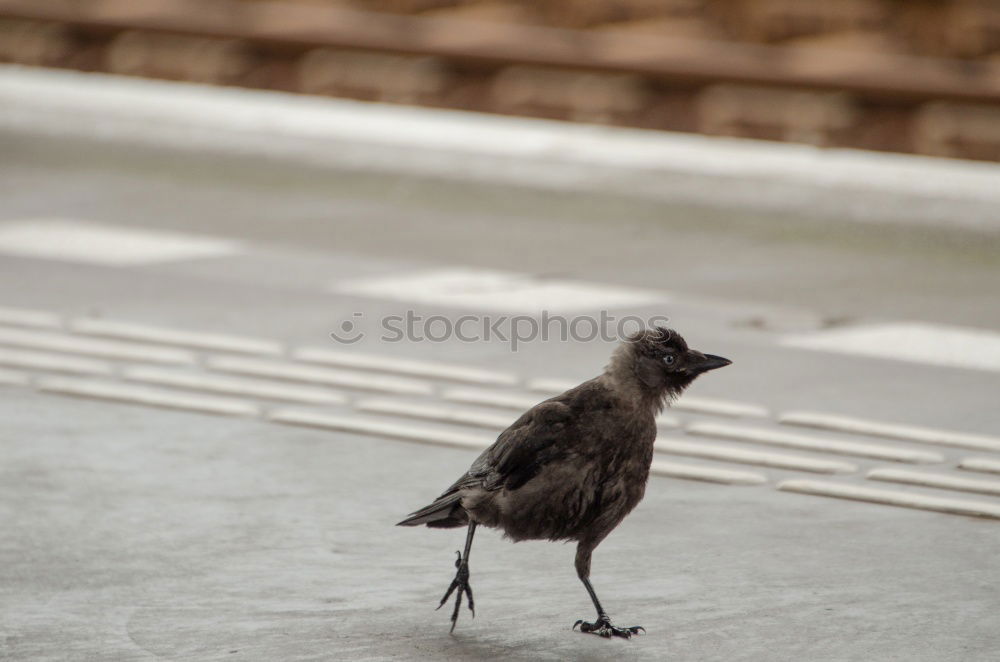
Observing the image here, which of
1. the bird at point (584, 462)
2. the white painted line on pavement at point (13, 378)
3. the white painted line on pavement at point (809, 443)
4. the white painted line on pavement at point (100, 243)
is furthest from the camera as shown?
the white painted line on pavement at point (100, 243)

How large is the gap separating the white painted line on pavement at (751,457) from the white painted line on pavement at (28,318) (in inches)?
112

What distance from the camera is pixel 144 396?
20.5 ft

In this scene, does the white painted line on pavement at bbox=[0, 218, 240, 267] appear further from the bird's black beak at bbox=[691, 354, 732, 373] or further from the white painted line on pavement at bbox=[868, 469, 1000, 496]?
the bird's black beak at bbox=[691, 354, 732, 373]

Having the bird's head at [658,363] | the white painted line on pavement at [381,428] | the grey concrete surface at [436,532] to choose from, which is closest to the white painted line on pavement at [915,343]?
the grey concrete surface at [436,532]

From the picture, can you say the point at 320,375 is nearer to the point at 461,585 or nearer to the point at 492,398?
the point at 492,398

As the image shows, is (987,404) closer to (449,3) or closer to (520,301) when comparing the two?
(520,301)

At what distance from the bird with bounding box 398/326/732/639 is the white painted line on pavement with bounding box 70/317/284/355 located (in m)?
3.03

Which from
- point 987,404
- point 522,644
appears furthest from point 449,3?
point 522,644

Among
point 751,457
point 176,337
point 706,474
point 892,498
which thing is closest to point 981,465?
point 892,498

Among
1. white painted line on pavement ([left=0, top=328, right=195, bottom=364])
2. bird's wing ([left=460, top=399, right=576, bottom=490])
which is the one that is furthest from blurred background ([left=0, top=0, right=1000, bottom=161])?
bird's wing ([left=460, top=399, right=576, bottom=490])

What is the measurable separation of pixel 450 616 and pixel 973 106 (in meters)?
6.51

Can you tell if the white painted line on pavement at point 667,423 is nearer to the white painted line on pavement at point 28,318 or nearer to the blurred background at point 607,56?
the white painted line on pavement at point 28,318

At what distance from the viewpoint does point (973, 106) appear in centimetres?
977

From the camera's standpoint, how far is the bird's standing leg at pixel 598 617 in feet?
13.1
